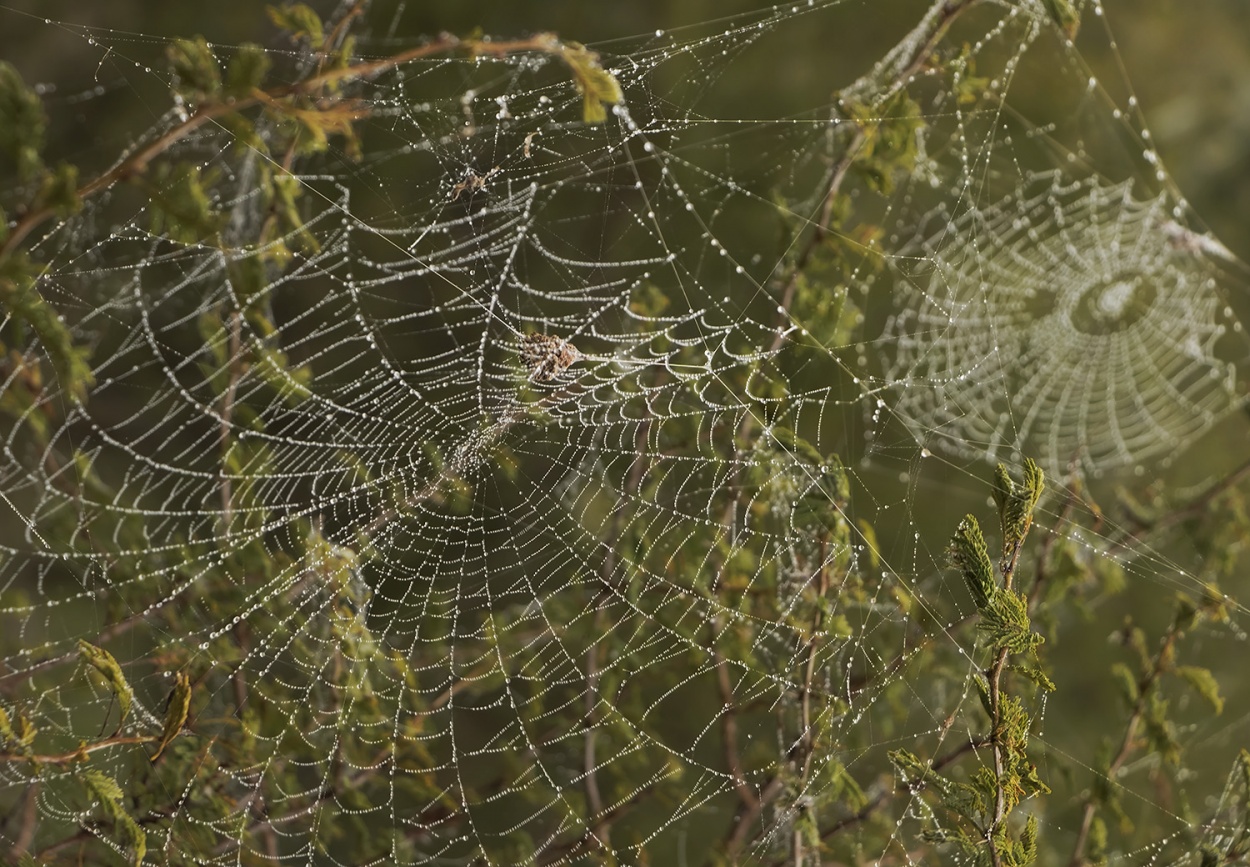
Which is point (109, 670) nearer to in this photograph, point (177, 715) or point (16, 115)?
point (177, 715)

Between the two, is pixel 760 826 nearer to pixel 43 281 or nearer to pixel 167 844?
pixel 167 844

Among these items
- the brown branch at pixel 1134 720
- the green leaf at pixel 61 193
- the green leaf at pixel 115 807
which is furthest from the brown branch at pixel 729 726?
the green leaf at pixel 61 193

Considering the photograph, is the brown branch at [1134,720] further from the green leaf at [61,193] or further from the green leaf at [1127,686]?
the green leaf at [61,193]

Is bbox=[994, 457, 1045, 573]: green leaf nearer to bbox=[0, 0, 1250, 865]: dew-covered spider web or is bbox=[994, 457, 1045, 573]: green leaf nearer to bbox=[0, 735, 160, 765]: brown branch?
bbox=[0, 0, 1250, 865]: dew-covered spider web

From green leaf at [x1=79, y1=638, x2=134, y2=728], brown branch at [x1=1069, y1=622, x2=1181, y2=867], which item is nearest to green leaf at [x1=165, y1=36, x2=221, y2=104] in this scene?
green leaf at [x1=79, y1=638, x2=134, y2=728]

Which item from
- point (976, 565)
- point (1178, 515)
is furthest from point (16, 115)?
point (1178, 515)
